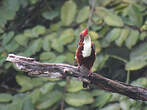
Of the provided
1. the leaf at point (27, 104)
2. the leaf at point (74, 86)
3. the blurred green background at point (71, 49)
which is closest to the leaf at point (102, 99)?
the blurred green background at point (71, 49)

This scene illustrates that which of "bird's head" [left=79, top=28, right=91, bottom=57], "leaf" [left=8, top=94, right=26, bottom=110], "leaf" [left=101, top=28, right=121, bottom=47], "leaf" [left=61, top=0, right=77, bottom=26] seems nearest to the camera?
"bird's head" [left=79, top=28, right=91, bottom=57]

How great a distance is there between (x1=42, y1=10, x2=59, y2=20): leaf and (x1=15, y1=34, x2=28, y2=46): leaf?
11.3 inches

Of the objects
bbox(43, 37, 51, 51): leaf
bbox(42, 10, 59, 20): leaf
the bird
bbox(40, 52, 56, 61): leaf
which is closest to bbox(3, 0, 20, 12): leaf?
bbox(42, 10, 59, 20): leaf

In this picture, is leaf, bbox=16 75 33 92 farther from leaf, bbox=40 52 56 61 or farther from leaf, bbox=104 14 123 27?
leaf, bbox=104 14 123 27

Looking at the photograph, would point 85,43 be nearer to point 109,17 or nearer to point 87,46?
point 87,46

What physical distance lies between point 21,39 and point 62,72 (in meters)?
0.75

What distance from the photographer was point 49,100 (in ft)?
5.85

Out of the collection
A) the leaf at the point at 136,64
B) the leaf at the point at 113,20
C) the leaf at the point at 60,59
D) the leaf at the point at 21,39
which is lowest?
the leaf at the point at 136,64

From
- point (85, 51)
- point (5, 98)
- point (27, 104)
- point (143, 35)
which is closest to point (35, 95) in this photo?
point (27, 104)

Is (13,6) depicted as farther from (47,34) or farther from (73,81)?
(73,81)

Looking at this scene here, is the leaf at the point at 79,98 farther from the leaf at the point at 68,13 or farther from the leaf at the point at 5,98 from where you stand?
the leaf at the point at 68,13

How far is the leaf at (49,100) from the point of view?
177 cm

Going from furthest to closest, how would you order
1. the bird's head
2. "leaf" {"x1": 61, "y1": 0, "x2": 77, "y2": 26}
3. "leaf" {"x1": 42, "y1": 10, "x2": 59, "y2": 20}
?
"leaf" {"x1": 42, "y1": 10, "x2": 59, "y2": 20}
"leaf" {"x1": 61, "y1": 0, "x2": 77, "y2": 26}
the bird's head

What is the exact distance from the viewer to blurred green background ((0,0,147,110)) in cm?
173
